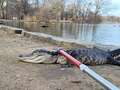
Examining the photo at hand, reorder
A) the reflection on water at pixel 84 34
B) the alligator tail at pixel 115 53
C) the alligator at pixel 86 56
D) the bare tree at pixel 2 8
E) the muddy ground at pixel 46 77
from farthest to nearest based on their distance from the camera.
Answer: the bare tree at pixel 2 8 → the reflection on water at pixel 84 34 → the alligator tail at pixel 115 53 → the alligator at pixel 86 56 → the muddy ground at pixel 46 77

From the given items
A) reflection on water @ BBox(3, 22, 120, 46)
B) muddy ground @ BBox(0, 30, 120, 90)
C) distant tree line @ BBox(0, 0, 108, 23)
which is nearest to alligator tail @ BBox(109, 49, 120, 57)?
muddy ground @ BBox(0, 30, 120, 90)

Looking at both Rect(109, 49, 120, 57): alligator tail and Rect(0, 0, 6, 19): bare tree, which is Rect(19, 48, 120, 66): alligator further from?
Rect(0, 0, 6, 19): bare tree

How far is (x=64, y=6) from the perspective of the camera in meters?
83.1

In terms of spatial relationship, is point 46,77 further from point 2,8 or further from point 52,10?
point 52,10

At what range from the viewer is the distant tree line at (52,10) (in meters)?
72.4

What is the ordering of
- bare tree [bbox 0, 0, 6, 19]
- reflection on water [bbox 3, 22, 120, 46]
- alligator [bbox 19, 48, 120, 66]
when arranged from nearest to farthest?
alligator [bbox 19, 48, 120, 66] < reflection on water [bbox 3, 22, 120, 46] < bare tree [bbox 0, 0, 6, 19]

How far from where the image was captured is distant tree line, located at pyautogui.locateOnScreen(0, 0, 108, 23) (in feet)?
237

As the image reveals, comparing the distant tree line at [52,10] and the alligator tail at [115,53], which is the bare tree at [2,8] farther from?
the alligator tail at [115,53]

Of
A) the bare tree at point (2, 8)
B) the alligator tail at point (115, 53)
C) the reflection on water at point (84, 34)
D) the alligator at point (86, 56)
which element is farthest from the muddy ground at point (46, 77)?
the bare tree at point (2, 8)

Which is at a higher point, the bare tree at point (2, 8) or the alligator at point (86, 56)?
the bare tree at point (2, 8)

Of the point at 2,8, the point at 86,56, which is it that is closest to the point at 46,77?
the point at 86,56

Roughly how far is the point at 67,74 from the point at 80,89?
99cm

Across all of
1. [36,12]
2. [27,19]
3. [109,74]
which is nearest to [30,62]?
[109,74]

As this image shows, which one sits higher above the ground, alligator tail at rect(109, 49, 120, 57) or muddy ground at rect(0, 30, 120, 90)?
alligator tail at rect(109, 49, 120, 57)
